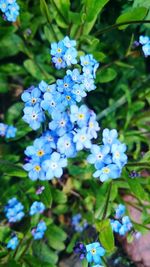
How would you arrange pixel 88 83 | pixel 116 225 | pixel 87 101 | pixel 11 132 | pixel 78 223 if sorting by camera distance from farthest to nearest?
pixel 87 101 < pixel 78 223 < pixel 11 132 < pixel 116 225 < pixel 88 83

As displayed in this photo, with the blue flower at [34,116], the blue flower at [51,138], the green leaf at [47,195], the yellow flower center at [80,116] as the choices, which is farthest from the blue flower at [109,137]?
the green leaf at [47,195]

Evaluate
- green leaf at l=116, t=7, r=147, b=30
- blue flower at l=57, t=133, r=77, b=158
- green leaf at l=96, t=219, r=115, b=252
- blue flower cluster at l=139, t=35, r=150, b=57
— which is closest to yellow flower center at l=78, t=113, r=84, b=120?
blue flower at l=57, t=133, r=77, b=158

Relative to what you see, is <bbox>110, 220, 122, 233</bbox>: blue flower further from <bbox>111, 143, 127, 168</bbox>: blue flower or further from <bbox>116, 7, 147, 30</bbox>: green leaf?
<bbox>116, 7, 147, 30</bbox>: green leaf

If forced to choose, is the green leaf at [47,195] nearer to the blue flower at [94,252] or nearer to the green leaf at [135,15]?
the blue flower at [94,252]

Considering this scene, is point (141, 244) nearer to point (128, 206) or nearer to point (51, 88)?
point (128, 206)

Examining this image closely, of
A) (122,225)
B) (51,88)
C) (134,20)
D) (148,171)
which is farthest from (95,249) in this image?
(134,20)

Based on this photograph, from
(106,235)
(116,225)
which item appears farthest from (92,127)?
(116,225)

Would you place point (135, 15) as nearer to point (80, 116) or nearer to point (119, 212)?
point (80, 116)
